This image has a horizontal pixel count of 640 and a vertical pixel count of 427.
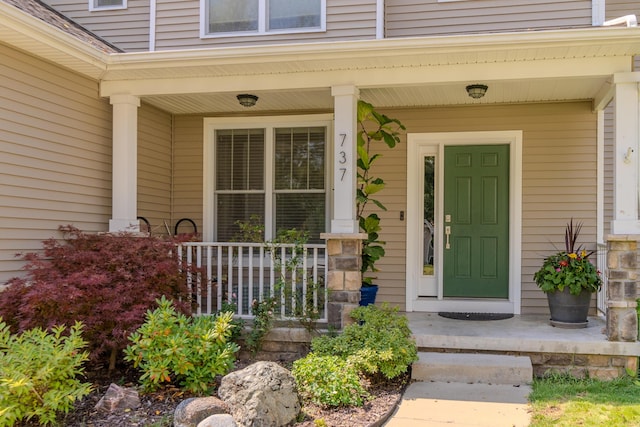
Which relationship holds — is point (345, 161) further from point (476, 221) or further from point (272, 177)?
point (476, 221)

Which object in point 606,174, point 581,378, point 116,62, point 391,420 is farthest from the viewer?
point 606,174

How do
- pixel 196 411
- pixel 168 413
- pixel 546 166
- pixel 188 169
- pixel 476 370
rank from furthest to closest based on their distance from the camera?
1. pixel 188 169
2. pixel 546 166
3. pixel 476 370
4. pixel 168 413
5. pixel 196 411

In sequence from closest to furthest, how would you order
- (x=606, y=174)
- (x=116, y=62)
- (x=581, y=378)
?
(x=581, y=378) → (x=116, y=62) → (x=606, y=174)

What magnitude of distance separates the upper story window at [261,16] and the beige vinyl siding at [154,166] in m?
1.19

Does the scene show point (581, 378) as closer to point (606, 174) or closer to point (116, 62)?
point (606, 174)

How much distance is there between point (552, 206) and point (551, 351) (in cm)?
192

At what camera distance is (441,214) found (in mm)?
6262

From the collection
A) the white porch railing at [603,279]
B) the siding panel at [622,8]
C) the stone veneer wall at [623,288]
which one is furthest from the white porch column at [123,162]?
the siding panel at [622,8]

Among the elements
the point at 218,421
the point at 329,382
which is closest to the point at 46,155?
the point at 218,421

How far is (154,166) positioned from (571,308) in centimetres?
466

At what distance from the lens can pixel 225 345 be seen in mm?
4180

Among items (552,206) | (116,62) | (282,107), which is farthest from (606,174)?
(116,62)

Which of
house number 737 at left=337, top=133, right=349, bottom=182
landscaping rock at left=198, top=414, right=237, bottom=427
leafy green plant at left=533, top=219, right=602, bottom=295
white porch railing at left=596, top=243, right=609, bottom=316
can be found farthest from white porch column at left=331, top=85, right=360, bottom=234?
white porch railing at left=596, top=243, right=609, bottom=316

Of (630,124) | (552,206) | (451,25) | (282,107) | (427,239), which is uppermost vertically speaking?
(451,25)
